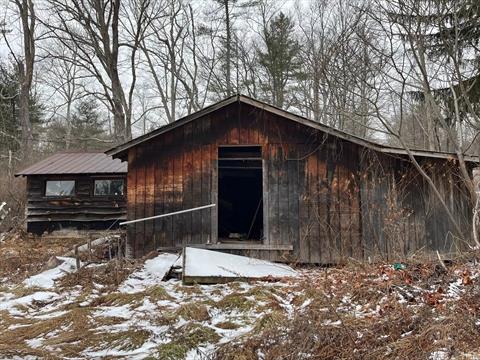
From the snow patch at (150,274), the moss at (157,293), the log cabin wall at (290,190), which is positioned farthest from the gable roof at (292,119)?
the moss at (157,293)

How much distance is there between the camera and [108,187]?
14.7 m

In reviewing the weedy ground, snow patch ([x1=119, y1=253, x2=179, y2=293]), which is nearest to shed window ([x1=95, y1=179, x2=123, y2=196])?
snow patch ([x1=119, y1=253, x2=179, y2=293])

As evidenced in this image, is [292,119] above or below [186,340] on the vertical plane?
above

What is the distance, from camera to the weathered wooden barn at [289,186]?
8.71m

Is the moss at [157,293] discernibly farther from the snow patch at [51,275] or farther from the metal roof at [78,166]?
the metal roof at [78,166]

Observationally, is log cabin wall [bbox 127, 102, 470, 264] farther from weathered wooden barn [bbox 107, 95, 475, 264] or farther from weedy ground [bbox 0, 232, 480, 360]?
weedy ground [bbox 0, 232, 480, 360]

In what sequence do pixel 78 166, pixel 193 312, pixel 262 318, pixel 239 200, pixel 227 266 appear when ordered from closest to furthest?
pixel 262 318, pixel 193 312, pixel 227 266, pixel 239 200, pixel 78 166

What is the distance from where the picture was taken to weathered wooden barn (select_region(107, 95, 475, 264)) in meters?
8.71

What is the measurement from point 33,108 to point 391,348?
27630 mm

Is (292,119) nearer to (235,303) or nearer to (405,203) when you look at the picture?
(405,203)

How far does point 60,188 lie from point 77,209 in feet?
3.56

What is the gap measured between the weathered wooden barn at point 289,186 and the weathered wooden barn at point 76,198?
5.57 metres

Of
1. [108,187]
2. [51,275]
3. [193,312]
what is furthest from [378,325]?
[108,187]

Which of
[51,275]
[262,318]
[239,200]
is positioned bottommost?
[51,275]
